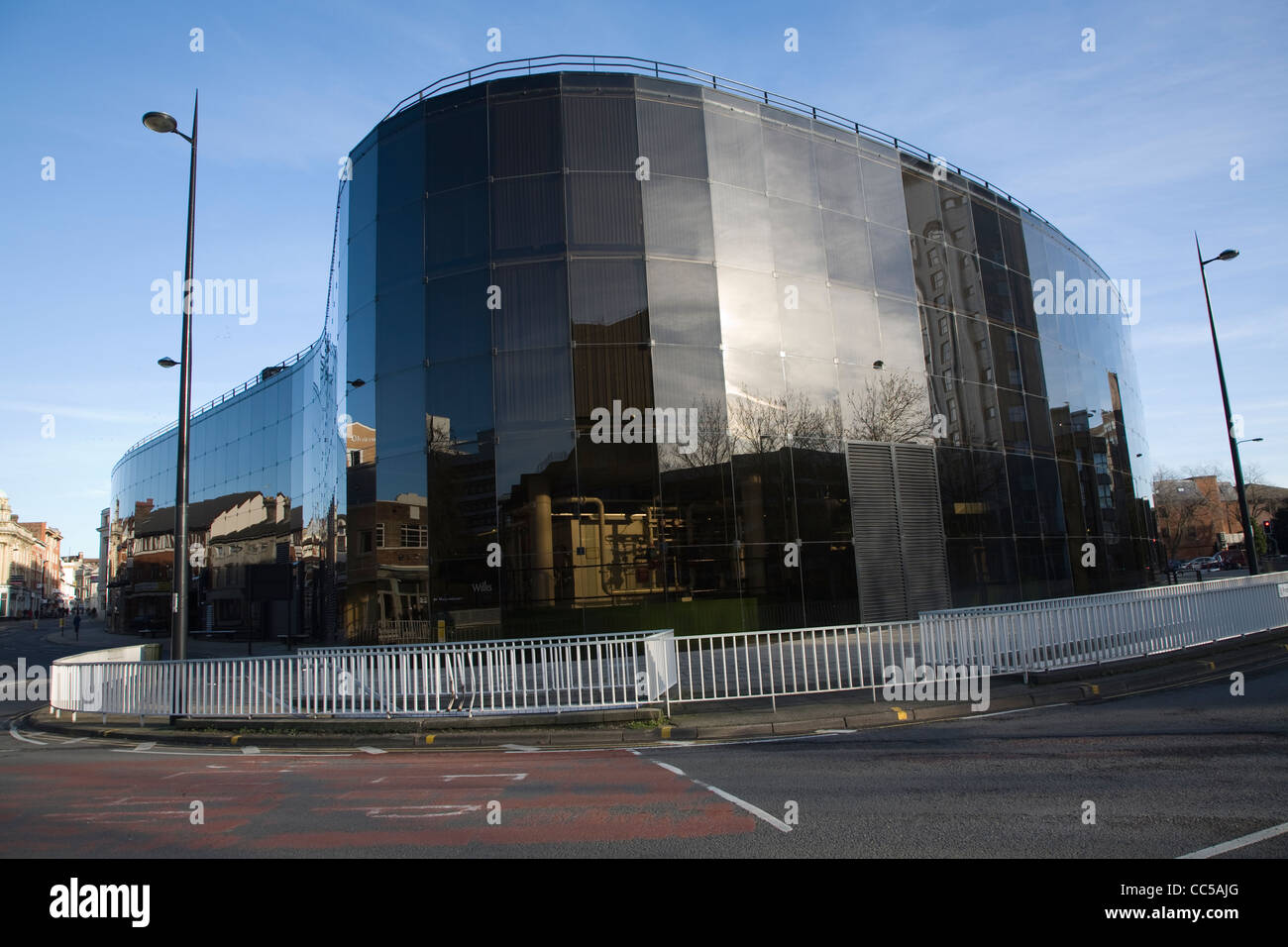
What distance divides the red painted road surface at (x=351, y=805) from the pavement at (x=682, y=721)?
0.96 m

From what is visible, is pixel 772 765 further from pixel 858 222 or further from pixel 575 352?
pixel 858 222

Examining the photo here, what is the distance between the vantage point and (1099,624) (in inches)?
507

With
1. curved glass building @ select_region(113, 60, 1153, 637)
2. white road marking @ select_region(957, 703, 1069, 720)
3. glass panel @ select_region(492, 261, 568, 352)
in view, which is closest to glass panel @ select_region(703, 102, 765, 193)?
curved glass building @ select_region(113, 60, 1153, 637)

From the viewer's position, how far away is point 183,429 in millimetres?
13562

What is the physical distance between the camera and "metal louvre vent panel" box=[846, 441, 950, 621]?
68.2 ft

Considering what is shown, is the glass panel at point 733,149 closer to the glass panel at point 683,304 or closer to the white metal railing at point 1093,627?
the glass panel at point 683,304

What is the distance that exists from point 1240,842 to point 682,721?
6596 millimetres

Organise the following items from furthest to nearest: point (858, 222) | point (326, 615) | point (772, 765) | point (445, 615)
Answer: point (326, 615) → point (858, 222) → point (445, 615) → point (772, 765)

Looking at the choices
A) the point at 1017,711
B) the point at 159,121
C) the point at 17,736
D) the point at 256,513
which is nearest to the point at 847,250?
the point at 1017,711

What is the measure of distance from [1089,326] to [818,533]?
2045 cm

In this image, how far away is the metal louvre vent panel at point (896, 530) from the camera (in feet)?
68.2

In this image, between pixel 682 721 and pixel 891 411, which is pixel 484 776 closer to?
pixel 682 721

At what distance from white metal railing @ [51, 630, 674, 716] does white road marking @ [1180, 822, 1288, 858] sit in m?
6.90
